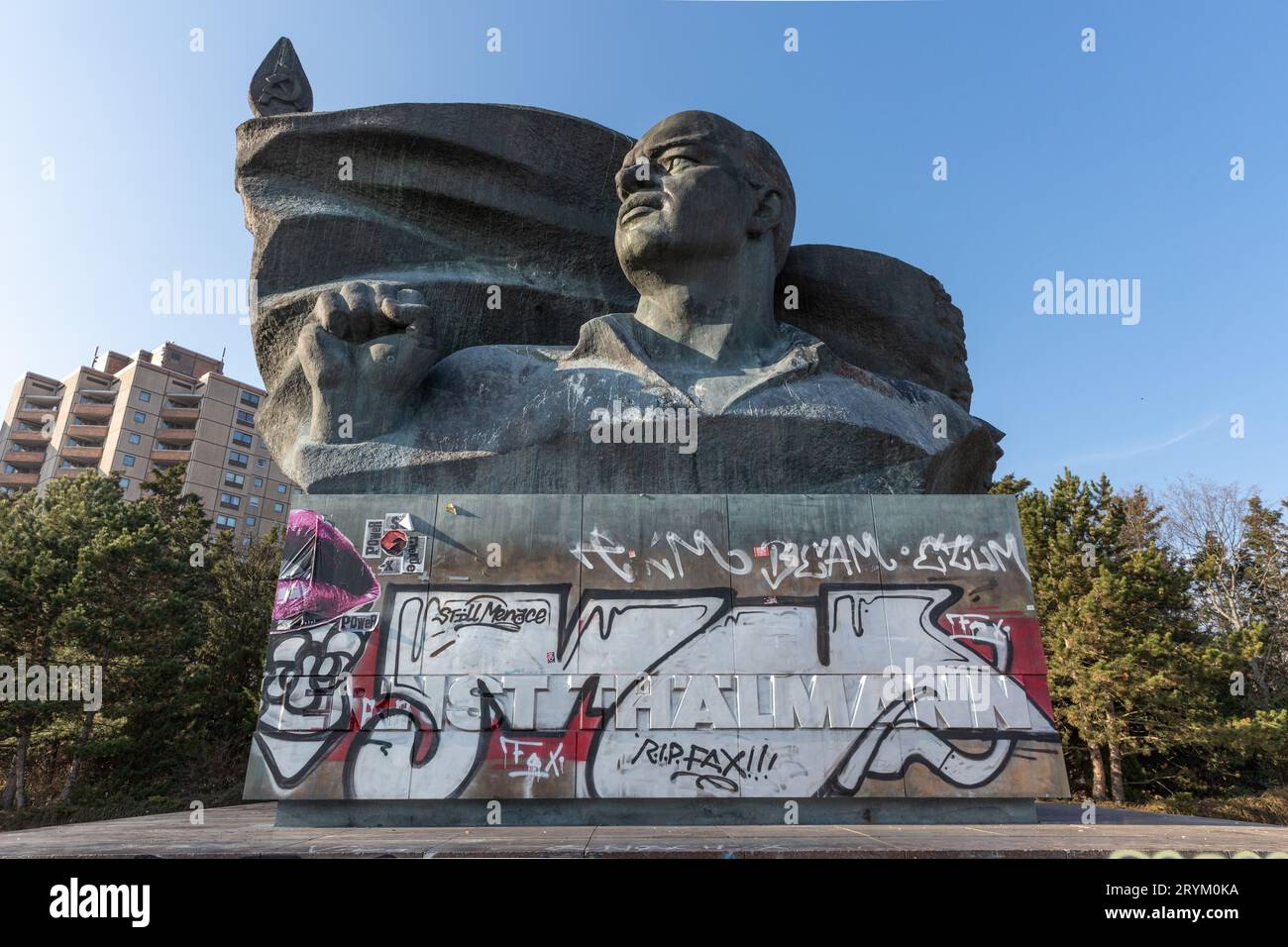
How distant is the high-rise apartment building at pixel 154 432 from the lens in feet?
238

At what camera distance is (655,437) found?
9.09 metres

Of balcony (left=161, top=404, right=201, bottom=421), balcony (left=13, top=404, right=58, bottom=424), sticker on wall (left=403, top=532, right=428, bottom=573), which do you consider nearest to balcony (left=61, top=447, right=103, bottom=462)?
balcony (left=161, top=404, right=201, bottom=421)

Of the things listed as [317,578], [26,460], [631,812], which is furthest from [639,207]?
[26,460]

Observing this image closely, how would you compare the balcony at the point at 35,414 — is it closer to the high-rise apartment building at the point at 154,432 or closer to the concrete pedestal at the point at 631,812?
the high-rise apartment building at the point at 154,432

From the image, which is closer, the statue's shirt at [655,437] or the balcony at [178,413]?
the statue's shirt at [655,437]

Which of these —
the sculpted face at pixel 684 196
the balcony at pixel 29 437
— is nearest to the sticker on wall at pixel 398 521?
the sculpted face at pixel 684 196

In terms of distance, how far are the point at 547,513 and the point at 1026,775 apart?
493 centimetres

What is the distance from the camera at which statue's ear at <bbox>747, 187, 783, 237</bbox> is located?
10.7 metres

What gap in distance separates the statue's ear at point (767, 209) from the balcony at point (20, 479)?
303ft

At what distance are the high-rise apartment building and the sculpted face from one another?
66691 millimetres

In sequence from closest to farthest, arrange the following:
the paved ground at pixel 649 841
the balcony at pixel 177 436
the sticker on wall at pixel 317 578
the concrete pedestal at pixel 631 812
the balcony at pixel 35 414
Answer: the paved ground at pixel 649 841, the concrete pedestal at pixel 631 812, the sticker on wall at pixel 317 578, the balcony at pixel 177 436, the balcony at pixel 35 414

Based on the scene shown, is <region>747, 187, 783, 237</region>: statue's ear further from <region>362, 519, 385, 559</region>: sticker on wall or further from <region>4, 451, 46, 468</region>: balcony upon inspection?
<region>4, 451, 46, 468</region>: balcony
